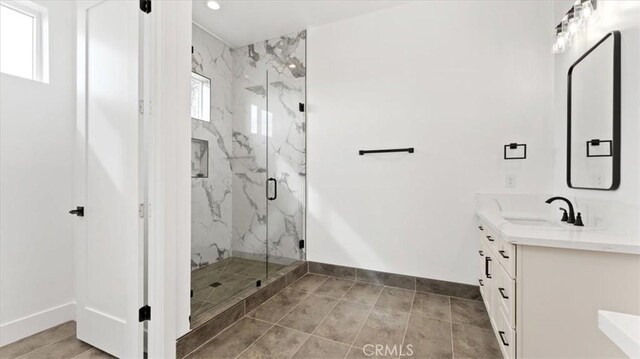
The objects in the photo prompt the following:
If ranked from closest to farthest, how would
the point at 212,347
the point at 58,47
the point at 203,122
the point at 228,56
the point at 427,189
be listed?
the point at 212,347
the point at 58,47
the point at 427,189
the point at 203,122
the point at 228,56

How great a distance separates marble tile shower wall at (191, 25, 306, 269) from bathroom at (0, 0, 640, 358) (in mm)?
23

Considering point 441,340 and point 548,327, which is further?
point 441,340

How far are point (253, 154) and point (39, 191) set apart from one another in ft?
5.87

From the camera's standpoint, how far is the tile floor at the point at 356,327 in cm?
180

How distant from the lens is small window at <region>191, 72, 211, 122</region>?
10.4ft

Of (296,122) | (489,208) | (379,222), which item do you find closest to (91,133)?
(296,122)

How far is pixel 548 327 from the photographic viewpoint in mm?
1355

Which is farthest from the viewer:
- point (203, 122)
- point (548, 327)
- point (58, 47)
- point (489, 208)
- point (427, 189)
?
point (203, 122)

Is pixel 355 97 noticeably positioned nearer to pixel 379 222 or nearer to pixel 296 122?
pixel 296 122

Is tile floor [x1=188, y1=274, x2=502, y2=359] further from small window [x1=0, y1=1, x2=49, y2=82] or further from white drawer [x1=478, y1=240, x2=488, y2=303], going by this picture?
small window [x1=0, y1=1, x2=49, y2=82]

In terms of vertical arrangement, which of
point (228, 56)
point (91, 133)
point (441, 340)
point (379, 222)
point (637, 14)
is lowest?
point (441, 340)

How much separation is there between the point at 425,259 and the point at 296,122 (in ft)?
6.66

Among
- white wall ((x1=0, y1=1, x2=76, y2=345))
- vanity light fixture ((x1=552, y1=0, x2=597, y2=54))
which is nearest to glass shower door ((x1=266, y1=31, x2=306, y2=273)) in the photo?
white wall ((x1=0, y1=1, x2=76, y2=345))

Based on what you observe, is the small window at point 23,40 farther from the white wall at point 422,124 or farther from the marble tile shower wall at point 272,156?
the white wall at point 422,124
